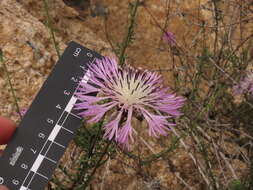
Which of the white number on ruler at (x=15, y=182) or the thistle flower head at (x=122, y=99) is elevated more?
the thistle flower head at (x=122, y=99)

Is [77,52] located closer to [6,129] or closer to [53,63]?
[6,129]

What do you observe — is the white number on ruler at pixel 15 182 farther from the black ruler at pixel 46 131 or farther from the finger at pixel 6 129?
the finger at pixel 6 129

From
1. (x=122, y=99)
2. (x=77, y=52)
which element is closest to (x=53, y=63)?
(x=77, y=52)

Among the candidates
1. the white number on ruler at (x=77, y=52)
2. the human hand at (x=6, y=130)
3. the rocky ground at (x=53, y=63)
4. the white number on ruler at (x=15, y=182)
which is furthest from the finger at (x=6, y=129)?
the rocky ground at (x=53, y=63)

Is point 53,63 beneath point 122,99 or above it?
above

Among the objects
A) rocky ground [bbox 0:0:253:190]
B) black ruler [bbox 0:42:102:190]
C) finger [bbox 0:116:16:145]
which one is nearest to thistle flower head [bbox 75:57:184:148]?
black ruler [bbox 0:42:102:190]

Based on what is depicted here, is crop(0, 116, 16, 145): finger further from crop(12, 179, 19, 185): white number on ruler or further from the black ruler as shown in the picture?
crop(12, 179, 19, 185): white number on ruler

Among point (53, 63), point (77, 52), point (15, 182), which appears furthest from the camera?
point (53, 63)
